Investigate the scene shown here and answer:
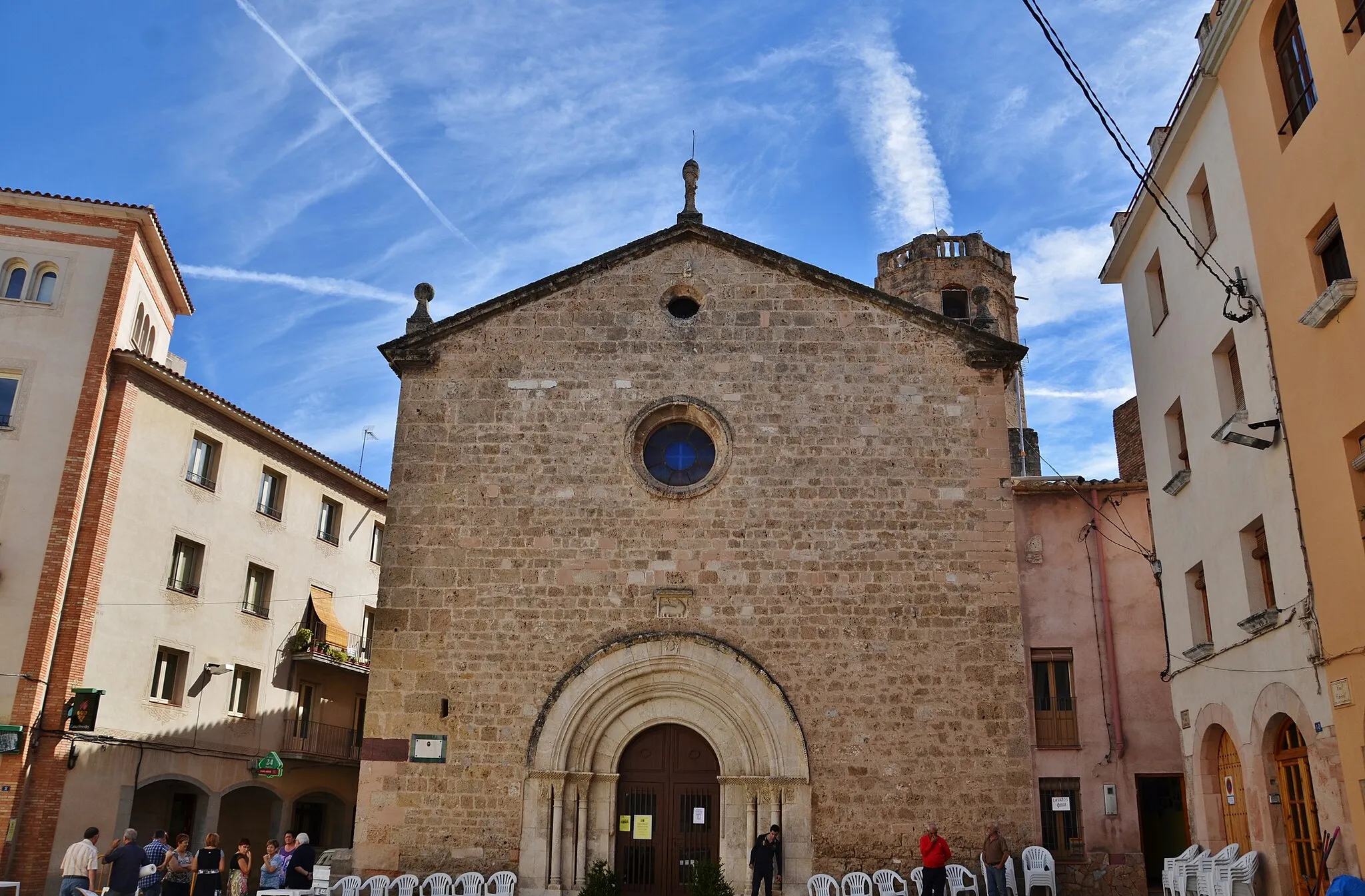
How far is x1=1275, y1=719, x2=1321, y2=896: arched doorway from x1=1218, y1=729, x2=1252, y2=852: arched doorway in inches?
28.3

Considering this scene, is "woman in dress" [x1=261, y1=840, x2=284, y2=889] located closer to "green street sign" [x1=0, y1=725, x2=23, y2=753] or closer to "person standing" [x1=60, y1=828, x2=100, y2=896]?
"person standing" [x1=60, y1=828, x2=100, y2=896]

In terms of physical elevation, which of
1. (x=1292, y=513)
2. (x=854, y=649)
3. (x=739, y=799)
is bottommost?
(x=739, y=799)

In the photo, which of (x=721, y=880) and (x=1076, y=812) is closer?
(x=721, y=880)

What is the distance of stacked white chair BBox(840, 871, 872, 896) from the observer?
1252cm

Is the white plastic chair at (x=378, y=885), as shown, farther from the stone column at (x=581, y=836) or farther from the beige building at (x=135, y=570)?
the beige building at (x=135, y=570)

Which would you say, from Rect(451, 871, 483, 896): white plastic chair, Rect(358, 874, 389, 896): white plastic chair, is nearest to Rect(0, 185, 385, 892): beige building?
Rect(358, 874, 389, 896): white plastic chair

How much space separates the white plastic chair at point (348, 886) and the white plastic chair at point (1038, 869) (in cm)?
797

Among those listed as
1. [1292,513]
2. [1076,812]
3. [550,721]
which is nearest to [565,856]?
[550,721]

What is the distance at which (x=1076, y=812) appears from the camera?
15.8 m

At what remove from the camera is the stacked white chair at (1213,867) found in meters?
11.0

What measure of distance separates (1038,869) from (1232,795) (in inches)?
92.7

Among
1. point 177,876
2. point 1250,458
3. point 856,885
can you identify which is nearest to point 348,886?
point 177,876

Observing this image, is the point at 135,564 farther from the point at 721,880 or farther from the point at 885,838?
the point at 885,838

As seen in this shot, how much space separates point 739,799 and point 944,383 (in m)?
6.25
